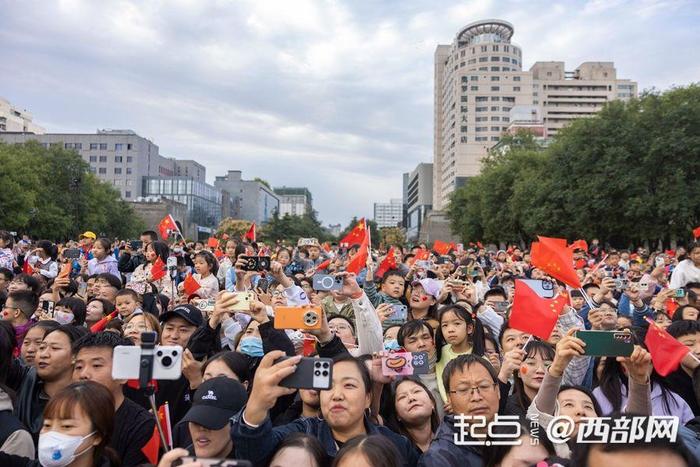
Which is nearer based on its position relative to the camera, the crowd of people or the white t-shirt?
the crowd of people

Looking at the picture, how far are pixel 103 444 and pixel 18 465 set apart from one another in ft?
1.46

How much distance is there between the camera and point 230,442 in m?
2.99

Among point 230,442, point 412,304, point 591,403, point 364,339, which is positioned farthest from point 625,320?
point 230,442

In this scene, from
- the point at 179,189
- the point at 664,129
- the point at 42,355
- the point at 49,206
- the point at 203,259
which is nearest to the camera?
the point at 42,355

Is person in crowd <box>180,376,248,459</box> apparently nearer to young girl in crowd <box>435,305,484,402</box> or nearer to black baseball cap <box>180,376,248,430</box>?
black baseball cap <box>180,376,248,430</box>

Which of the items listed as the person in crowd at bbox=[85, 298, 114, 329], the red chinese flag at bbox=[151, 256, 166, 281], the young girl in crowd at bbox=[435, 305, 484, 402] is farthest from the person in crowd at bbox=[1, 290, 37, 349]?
the young girl in crowd at bbox=[435, 305, 484, 402]

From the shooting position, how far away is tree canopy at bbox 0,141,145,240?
128 feet

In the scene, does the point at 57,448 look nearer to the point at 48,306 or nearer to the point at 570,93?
the point at 48,306

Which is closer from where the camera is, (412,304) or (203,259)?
(412,304)

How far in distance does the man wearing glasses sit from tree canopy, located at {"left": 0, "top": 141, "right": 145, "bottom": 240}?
137ft

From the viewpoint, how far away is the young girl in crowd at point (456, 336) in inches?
193

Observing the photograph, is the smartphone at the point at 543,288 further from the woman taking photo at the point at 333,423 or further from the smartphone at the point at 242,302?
the smartphone at the point at 242,302

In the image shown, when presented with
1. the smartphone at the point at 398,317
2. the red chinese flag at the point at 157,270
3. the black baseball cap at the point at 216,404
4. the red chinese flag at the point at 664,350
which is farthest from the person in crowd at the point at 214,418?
the red chinese flag at the point at 157,270

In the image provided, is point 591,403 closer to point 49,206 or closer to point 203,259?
point 203,259
